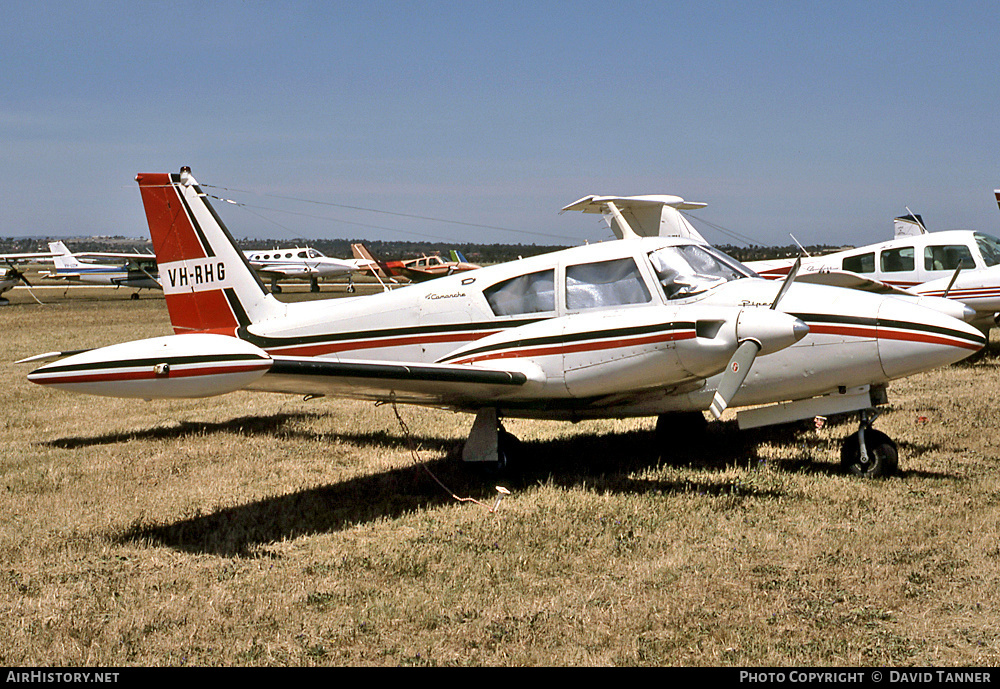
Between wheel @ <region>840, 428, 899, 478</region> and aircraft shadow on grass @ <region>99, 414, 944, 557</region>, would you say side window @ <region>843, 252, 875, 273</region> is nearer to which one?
aircraft shadow on grass @ <region>99, 414, 944, 557</region>

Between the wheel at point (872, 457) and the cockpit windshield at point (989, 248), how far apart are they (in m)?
10.9

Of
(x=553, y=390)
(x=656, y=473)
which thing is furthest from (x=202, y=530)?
(x=656, y=473)

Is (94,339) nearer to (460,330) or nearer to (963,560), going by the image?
(460,330)

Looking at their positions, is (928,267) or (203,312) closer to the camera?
(203,312)

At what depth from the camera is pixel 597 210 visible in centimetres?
1797

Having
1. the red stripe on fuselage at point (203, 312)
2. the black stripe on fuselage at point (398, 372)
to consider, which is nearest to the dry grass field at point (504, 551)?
the black stripe on fuselage at point (398, 372)

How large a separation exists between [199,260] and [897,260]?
47.4 ft

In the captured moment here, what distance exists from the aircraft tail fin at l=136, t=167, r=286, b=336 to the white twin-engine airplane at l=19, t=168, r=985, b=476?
1167 millimetres

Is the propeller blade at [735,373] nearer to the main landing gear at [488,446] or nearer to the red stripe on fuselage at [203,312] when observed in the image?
the main landing gear at [488,446]

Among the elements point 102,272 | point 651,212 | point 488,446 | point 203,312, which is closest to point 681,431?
point 488,446

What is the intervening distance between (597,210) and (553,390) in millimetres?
10594

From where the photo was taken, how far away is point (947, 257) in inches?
686

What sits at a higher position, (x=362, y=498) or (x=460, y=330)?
(x=460, y=330)

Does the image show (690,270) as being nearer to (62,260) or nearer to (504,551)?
(504,551)
